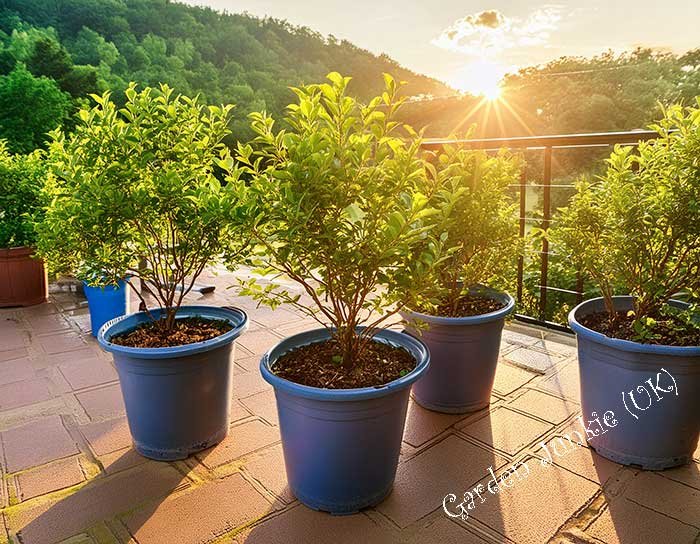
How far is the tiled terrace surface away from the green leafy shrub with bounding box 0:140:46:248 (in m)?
1.72

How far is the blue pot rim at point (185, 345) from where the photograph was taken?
5.26ft

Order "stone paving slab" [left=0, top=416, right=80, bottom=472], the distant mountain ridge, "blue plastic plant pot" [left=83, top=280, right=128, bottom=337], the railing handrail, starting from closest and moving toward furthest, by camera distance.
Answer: "stone paving slab" [left=0, top=416, right=80, bottom=472] → the railing handrail → "blue plastic plant pot" [left=83, top=280, right=128, bottom=337] → the distant mountain ridge

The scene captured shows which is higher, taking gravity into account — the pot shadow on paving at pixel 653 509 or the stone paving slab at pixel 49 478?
the stone paving slab at pixel 49 478

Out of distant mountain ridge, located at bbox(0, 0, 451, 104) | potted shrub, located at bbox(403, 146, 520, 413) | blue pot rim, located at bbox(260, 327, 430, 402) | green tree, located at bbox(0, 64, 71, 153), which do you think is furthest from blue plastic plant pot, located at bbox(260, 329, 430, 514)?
distant mountain ridge, located at bbox(0, 0, 451, 104)

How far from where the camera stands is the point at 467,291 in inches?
80.3

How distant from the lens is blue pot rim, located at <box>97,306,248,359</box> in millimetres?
1604

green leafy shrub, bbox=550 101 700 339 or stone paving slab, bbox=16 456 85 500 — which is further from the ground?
green leafy shrub, bbox=550 101 700 339

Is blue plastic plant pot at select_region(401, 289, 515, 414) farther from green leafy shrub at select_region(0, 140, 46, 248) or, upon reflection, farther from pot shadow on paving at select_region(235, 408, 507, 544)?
green leafy shrub at select_region(0, 140, 46, 248)

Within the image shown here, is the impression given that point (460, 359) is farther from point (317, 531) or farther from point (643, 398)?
point (317, 531)

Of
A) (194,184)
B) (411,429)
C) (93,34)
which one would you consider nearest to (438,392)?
(411,429)

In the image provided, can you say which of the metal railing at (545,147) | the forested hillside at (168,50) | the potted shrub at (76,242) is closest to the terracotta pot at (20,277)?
the potted shrub at (76,242)

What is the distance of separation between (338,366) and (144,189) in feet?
2.76

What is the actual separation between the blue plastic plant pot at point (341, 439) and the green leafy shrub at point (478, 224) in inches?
25.3

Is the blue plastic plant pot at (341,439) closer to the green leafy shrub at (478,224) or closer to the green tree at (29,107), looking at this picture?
the green leafy shrub at (478,224)
